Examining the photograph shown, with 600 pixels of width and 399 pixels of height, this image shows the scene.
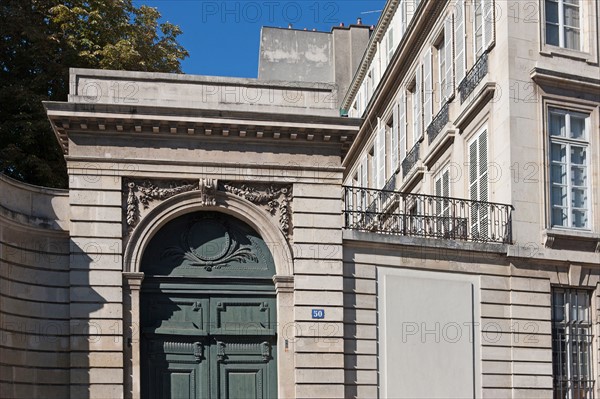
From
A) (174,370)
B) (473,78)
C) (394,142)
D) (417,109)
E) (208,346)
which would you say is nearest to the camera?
(174,370)

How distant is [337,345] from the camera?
20328 millimetres

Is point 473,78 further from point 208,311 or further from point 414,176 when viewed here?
point 208,311

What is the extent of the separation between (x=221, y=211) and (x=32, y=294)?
3561 mm

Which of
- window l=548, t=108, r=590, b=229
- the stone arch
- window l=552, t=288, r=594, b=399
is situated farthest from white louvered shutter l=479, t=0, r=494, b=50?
the stone arch

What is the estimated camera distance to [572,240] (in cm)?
2220

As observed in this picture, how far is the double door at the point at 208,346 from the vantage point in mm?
20141

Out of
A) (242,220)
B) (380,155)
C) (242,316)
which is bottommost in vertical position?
(242,316)

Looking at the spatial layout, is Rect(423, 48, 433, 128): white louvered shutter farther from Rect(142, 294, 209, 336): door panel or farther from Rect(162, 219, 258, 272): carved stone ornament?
Rect(142, 294, 209, 336): door panel

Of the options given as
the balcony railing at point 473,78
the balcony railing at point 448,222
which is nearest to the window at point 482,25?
the balcony railing at point 473,78

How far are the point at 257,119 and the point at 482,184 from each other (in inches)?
219

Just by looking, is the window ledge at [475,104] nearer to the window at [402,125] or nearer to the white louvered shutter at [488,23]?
the white louvered shutter at [488,23]

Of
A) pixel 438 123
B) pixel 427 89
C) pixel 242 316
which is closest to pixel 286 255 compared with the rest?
pixel 242 316

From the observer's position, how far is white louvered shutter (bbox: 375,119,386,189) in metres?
33.7

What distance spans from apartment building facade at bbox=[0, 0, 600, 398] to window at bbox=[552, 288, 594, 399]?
4cm
